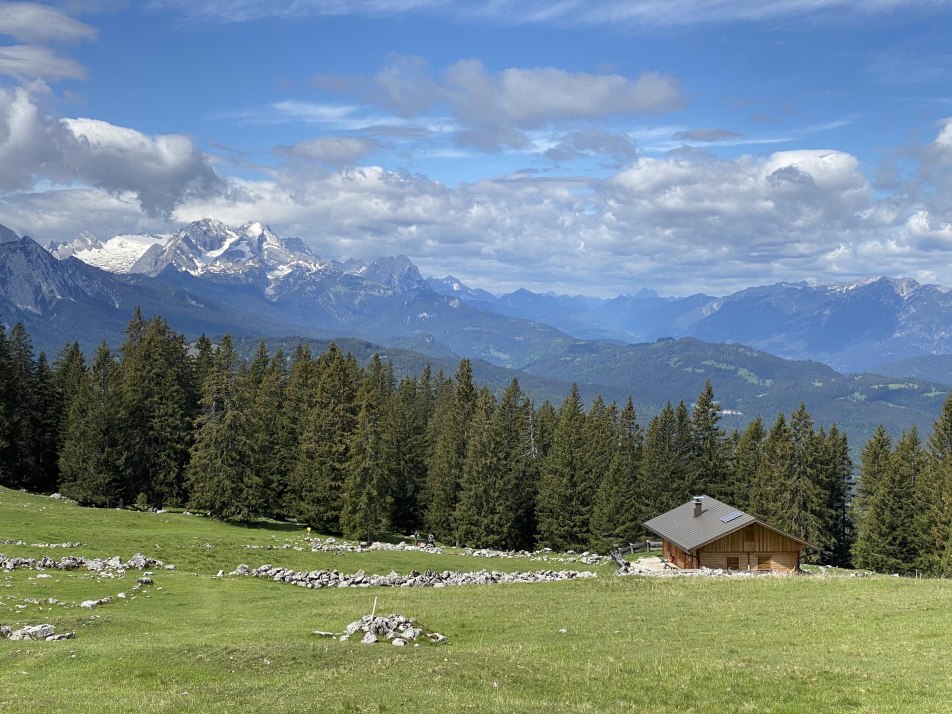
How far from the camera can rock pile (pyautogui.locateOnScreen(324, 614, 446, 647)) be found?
28.0 meters

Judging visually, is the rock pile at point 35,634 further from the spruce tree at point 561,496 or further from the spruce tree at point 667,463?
the spruce tree at point 667,463

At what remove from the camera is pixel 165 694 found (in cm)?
2014

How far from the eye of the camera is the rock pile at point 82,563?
40.8 m

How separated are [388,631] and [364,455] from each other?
44.5 m

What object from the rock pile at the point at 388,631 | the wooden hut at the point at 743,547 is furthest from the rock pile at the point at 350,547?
the rock pile at the point at 388,631

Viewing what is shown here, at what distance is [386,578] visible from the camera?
A: 1850 inches

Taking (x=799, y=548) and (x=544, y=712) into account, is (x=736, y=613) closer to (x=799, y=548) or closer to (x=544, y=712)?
(x=544, y=712)

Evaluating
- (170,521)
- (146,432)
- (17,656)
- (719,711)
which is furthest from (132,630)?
(146,432)

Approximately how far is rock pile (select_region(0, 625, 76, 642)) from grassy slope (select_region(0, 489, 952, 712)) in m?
0.99

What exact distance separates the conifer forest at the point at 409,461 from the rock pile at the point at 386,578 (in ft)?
75.8

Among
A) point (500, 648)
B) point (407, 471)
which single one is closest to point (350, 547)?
point (407, 471)

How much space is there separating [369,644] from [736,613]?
16.6m

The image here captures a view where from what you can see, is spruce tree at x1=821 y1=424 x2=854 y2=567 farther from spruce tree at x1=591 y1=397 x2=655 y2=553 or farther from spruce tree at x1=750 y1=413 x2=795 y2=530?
spruce tree at x1=591 y1=397 x2=655 y2=553

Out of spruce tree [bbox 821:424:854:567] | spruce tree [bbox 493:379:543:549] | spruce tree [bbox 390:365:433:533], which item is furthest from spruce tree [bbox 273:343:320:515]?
spruce tree [bbox 821:424:854:567]
